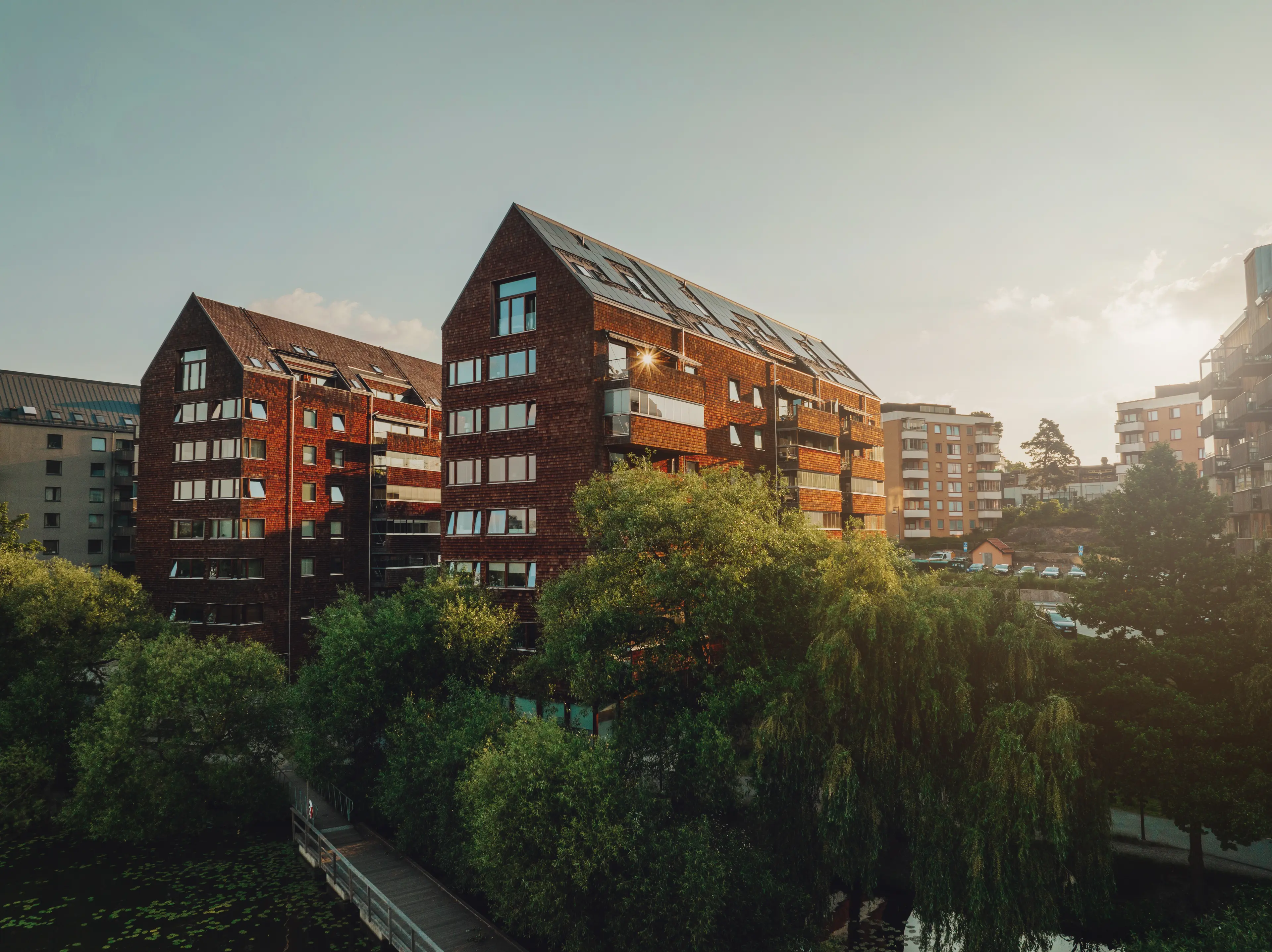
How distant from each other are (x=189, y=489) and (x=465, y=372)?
69.4 ft

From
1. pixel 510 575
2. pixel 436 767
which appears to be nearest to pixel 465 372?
pixel 510 575

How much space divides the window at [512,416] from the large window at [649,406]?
3.78 metres

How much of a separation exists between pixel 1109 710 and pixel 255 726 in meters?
26.7

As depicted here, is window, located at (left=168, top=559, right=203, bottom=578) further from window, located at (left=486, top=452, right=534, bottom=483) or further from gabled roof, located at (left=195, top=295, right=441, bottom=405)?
window, located at (left=486, top=452, right=534, bottom=483)

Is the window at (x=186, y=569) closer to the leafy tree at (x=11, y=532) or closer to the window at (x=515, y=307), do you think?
the leafy tree at (x=11, y=532)

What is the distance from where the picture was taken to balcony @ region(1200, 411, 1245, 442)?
3922 centimetres

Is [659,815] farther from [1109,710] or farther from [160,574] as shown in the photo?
[160,574]

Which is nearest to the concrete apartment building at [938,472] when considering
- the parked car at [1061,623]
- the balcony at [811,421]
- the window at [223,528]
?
the parked car at [1061,623]

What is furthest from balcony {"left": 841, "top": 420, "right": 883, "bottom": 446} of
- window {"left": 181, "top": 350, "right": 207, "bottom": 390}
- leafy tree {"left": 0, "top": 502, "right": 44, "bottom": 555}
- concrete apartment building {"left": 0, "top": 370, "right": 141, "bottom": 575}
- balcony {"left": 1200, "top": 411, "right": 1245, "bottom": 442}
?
concrete apartment building {"left": 0, "top": 370, "right": 141, "bottom": 575}

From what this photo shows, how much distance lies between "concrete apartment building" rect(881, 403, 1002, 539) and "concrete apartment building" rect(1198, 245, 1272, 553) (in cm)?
5109

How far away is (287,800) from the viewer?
2812cm

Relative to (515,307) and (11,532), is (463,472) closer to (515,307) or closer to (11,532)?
(515,307)

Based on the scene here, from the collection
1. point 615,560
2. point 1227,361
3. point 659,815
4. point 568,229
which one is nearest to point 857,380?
point 1227,361

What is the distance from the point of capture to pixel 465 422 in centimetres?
3459
